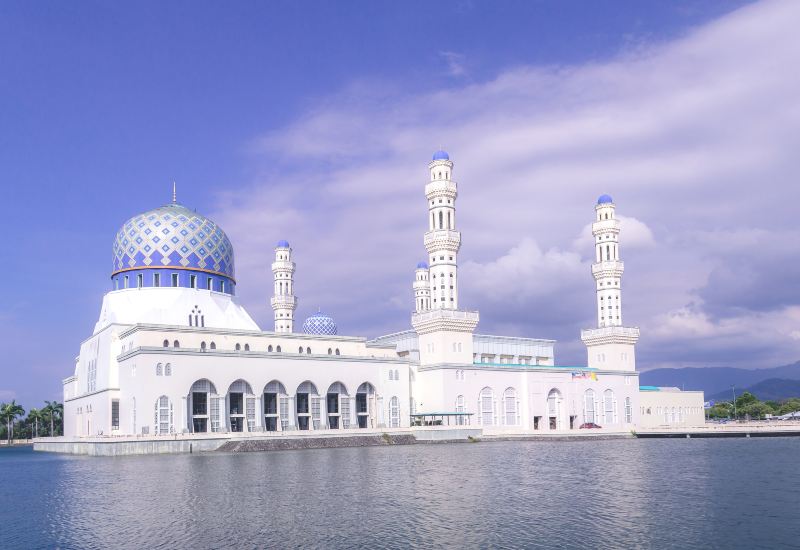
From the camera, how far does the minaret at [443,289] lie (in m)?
70.3

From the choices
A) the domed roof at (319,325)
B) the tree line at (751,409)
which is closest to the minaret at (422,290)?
the domed roof at (319,325)

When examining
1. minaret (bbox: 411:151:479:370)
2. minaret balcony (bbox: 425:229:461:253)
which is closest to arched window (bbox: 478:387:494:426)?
minaret (bbox: 411:151:479:370)

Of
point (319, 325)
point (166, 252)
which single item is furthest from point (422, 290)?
point (166, 252)

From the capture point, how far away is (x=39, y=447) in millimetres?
74562

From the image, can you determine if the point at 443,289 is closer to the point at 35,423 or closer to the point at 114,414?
the point at 114,414

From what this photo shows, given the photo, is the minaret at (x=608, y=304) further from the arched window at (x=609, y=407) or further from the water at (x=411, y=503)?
the water at (x=411, y=503)

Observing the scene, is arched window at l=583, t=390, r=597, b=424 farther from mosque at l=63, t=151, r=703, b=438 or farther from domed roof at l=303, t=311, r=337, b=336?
domed roof at l=303, t=311, r=337, b=336

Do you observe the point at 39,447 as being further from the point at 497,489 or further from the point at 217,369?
the point at 497,489

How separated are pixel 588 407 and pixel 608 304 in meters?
11.1

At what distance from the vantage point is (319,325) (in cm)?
9044

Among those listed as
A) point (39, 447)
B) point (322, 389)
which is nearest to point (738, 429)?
point (322, 389)

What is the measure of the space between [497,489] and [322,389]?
117 feet

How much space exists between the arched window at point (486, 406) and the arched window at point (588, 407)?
1163 centimetres

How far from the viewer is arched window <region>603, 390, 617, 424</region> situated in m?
80.4
